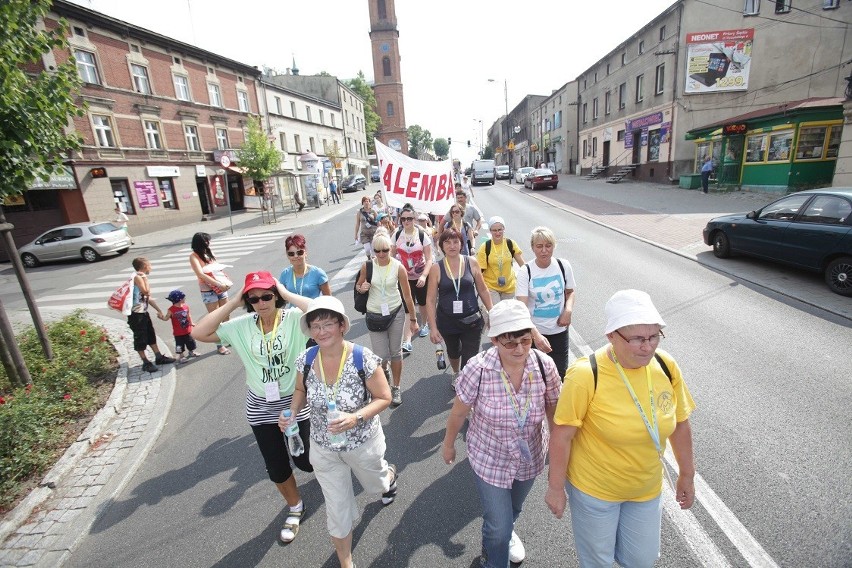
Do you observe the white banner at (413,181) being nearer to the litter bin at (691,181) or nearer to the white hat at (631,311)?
the white hat at (631,311)

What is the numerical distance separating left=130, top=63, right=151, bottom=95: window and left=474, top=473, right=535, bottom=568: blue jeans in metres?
30.3

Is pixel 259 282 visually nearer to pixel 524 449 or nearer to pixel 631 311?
pixel 524 449

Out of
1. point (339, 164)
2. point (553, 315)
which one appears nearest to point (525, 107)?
point (339, 164)

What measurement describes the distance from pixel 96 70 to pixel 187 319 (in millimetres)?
24267

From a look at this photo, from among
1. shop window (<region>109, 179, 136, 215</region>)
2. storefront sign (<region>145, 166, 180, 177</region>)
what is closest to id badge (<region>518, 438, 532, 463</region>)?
shop window (<region>109, 179, 136, 215</region>)

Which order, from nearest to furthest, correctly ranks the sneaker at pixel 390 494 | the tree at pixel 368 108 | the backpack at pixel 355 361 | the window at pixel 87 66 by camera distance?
the backpack at pixel 355 361, the sneaker at pixel 390 494, the window at pixel 87 66, the tree at pixel 368 108

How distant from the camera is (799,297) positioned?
716 centimetres

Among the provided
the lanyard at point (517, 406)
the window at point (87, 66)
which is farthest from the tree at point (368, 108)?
the lanyard at point (517, 406)

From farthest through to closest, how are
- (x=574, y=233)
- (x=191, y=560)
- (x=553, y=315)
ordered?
(x=574, y=233) → (x=553, y=315) → (x=191, y=560)

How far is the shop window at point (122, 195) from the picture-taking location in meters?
22.7

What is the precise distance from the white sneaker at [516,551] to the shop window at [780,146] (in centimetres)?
2199

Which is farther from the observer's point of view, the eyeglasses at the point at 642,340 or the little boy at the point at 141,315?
the little boy at the point at 141,315

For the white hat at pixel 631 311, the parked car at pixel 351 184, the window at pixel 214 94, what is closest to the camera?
the white hat at pixel 631 311

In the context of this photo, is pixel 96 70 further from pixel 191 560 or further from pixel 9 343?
pixel 191 560
